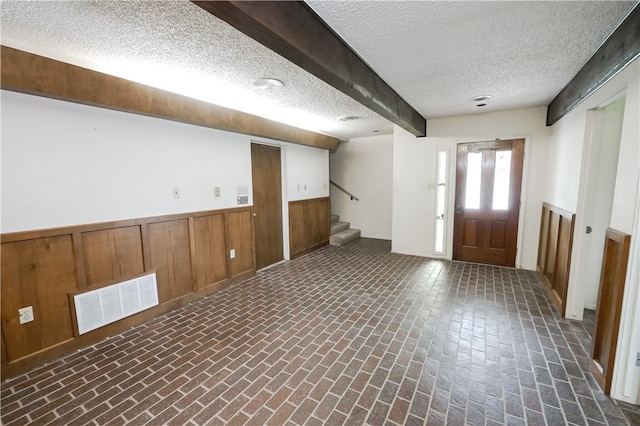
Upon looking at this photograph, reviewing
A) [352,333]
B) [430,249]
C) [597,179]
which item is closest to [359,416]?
[352,333]

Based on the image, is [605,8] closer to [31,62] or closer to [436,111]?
[436,111]

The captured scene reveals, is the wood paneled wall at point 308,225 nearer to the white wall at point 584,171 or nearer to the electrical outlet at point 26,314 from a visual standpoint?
the electrical outlet at point 26,314

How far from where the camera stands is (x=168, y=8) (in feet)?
4.83

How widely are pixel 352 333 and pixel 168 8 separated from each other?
111 inches

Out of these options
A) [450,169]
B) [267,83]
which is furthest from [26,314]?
[450,169]

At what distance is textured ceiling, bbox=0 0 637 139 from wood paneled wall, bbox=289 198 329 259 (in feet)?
8.78

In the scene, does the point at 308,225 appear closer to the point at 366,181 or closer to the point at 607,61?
the point at 366,181

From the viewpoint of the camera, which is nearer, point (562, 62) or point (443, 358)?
point (443, 358)

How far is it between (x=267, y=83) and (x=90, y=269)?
2.46 metres

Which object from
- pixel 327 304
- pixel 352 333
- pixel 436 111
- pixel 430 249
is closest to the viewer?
pixel 352 333

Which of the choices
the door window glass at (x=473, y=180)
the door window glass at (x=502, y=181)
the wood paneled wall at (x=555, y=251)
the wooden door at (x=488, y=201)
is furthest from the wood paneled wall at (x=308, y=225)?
the wood paneled wall at (x=555, y=251)

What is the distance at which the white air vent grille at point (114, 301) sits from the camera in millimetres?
2410

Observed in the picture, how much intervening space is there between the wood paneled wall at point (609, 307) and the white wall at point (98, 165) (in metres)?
3.98

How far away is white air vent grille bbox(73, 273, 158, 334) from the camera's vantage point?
2.41 metres
